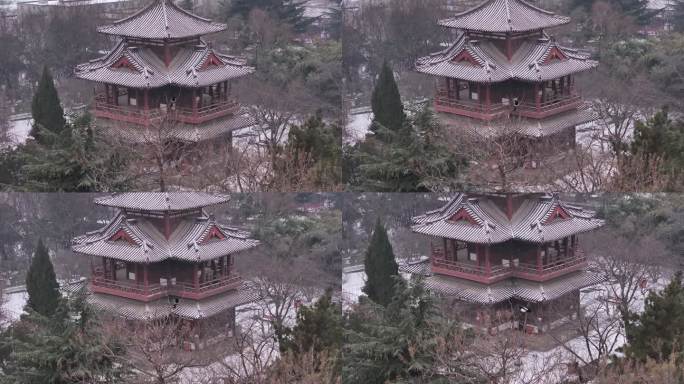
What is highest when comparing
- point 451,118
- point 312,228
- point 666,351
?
point 451,118

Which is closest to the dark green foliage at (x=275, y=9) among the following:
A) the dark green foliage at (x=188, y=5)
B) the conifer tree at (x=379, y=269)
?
the dark green foliage at (x=188, y=5)

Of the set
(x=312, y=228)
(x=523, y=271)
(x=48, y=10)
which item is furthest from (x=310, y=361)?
(x=48, y=10)

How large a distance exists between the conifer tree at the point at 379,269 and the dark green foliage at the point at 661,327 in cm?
276

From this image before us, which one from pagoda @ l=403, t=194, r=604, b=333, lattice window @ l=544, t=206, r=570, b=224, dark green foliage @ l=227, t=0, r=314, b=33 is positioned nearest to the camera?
pagoda @ l=403, t=194, r=604, b=333

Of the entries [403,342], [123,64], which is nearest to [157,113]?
[123,64]

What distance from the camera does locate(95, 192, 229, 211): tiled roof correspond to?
17844 mm

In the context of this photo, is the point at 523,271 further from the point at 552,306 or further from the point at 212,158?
the point at 212,158

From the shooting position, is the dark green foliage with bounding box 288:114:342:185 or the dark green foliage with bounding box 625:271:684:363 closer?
the dark green foliage with bounding box 288:114:342:185

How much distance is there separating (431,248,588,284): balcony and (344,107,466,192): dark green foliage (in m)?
1.02

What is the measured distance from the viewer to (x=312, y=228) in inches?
708

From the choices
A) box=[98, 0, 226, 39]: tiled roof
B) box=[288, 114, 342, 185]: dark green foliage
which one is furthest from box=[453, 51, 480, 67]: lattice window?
box=[98, 0, 226, 39]: tiled roof

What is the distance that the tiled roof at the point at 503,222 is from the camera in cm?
1795

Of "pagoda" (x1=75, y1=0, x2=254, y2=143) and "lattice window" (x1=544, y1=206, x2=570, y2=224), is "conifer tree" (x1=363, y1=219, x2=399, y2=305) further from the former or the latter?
"pagoda" (x1=75, y1=0, x2=254, y2=143)

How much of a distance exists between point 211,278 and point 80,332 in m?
1.63
